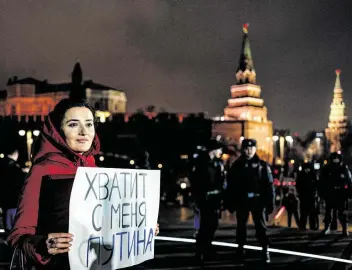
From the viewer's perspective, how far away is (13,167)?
1042cm

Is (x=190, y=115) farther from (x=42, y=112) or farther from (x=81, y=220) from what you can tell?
(x=81, y=220)

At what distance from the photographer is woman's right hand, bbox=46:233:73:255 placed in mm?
3139

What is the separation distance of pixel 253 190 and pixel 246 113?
145 m

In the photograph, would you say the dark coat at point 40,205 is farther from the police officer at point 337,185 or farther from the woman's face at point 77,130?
the police officer at point 337,185

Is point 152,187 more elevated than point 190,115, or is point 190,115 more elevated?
point 190,115

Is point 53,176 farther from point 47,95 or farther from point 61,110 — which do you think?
point 47,95

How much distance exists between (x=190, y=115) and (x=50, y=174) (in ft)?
406

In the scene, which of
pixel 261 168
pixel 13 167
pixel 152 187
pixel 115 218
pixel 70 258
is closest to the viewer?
pixel 70 258

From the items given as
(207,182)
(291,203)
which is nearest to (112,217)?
(207,182)

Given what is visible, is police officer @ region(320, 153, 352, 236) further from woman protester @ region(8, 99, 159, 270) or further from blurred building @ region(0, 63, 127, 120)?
blurred building @ region(0, 63, 127, 120)

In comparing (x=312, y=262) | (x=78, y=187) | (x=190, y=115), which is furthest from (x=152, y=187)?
(x=190, y=115)

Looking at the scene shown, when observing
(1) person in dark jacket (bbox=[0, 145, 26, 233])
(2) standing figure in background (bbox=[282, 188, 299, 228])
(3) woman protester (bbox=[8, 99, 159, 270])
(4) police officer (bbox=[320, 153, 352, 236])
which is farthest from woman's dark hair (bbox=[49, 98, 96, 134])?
(2) standing figure in background (bbox=[282, 188, 299, 228])

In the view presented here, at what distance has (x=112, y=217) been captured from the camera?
12.0 ft

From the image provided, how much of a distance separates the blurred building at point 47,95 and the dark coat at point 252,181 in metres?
112
